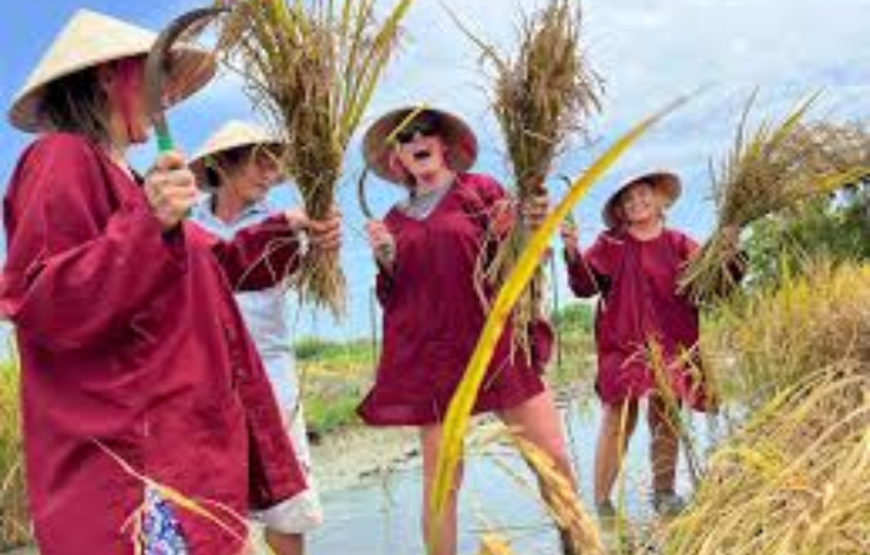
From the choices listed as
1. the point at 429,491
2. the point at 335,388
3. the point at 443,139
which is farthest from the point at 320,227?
the point at 335,388

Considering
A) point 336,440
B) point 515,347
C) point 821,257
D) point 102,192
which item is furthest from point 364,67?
point 336,440

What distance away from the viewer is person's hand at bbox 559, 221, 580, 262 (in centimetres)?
555

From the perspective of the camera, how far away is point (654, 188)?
24.9 ft

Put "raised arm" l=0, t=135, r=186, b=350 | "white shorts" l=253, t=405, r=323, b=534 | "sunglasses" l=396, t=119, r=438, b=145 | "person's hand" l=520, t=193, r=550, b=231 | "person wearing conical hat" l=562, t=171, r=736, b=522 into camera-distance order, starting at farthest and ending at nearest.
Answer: "person wearing conical hat" l=562, t=171, r=736, b=522 → "sunglasses" l=396, t=119, r=438, b=145 → "person's hand" l=520, t=193, r=550, b=231 → "white shorts" l=253, t=405, r=323, b=534 → "raised arm" l=0, t=135, r=186, b=350

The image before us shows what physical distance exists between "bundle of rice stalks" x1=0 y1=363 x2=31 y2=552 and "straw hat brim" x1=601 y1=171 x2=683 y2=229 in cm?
286

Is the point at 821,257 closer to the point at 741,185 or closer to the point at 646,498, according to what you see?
the point at 741,185

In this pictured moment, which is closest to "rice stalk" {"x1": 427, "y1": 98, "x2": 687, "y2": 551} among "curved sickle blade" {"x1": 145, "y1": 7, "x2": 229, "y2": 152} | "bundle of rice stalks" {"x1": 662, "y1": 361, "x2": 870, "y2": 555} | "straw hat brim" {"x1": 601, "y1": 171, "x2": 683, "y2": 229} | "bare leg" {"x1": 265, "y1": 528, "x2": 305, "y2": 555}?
"bundle of rice stalks" {"x1": 662, "y1": 361, "x2": 870, "y2": 555}

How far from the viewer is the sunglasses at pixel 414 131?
19.2ft

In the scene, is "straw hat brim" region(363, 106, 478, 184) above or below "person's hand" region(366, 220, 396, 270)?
above

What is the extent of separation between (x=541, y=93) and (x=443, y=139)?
1.18 meters

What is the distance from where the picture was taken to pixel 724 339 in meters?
5.97

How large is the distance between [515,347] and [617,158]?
3.74 metres

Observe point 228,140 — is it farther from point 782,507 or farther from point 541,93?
point 782,507

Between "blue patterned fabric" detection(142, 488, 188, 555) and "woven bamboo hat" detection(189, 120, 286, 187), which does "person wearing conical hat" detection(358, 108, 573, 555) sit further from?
"blue patterned fabric" detection(142, 488, 188, 555)
